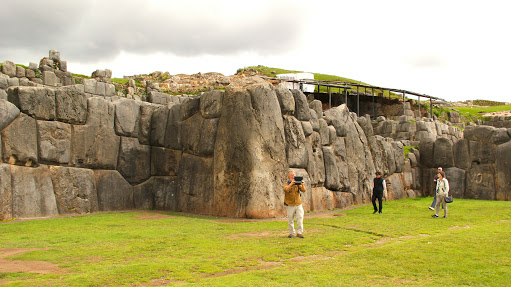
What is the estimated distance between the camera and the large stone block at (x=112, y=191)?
60.0 ft

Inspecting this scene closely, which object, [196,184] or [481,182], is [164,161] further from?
[481,182]

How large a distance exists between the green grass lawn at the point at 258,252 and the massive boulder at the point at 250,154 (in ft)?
3.01

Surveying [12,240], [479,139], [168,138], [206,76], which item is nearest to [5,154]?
[12,240]

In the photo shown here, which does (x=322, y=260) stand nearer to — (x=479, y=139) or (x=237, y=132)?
(x=237, y=132)

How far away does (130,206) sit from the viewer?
63.4 feet

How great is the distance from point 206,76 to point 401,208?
2740 cm

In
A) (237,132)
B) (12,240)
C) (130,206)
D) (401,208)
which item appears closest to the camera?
(12,240)

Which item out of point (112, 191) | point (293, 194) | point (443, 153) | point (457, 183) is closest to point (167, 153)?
point (112, 191)

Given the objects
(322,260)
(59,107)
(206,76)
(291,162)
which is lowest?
(322,260)

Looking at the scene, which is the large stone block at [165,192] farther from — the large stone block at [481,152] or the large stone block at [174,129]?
the large stone block at [481,152]

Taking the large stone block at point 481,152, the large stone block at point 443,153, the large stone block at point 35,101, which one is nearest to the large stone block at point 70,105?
the large stone block at point 35,101

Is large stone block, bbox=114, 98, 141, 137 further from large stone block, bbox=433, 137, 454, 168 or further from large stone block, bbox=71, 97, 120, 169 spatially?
large stone block, bbox=433, 137, 454, 168

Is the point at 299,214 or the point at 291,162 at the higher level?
the point at 291,162

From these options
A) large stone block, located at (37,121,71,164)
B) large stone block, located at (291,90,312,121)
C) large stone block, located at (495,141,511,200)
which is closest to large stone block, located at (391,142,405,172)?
large stone block, located at (495,141,511,200)
